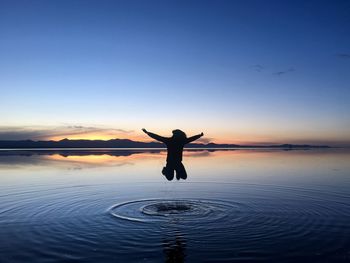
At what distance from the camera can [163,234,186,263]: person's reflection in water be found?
10.6 meters

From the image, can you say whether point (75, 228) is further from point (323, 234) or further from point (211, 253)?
point (323, 234)

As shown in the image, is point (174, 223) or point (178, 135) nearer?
point (174, 223)

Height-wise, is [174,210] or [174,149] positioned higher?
[174,149]

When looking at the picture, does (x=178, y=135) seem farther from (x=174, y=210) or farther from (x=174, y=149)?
(x=174, y=210)

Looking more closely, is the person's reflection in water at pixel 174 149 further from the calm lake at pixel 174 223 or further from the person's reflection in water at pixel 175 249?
the person's reflection in water at pixel 175 249

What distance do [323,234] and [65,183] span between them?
21.9 metres

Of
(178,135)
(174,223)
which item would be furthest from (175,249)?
(178,135)

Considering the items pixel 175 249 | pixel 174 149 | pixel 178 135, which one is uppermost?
pixel 178 135

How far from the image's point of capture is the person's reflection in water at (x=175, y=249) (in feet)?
34.7

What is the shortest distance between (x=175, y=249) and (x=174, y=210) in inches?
252

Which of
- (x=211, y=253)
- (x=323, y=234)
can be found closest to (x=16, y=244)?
(x=211, y=253)

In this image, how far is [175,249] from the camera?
11.5 meters

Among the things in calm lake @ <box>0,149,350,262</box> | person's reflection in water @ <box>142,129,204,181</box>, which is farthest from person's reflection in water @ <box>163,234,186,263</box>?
person's reflection in water @ <box>142,129,204,181</box>

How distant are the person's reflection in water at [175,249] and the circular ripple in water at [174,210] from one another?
3.28m
